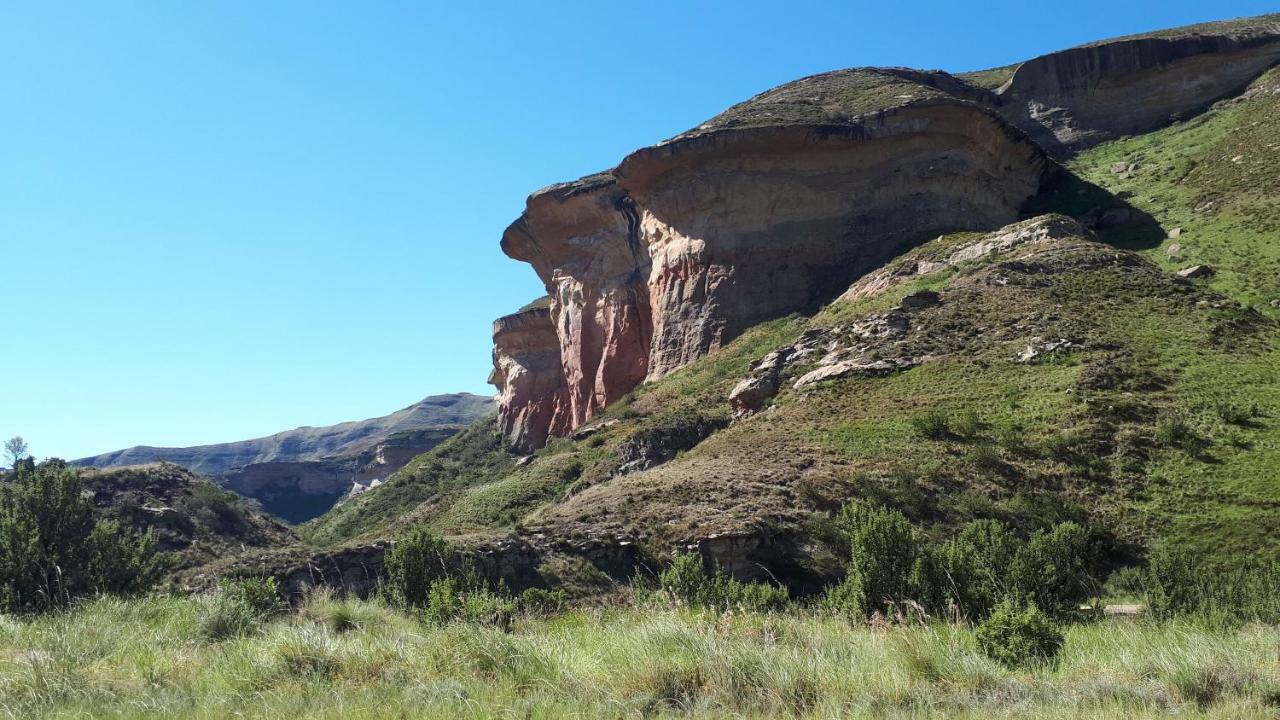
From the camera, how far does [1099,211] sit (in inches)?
1460

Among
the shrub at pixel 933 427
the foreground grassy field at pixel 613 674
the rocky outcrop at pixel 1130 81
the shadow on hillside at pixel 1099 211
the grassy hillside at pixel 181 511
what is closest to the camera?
the foreground grassy field at pixel 613 674

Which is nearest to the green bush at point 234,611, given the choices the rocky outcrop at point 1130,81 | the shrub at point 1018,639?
the shrub at point 1018,639

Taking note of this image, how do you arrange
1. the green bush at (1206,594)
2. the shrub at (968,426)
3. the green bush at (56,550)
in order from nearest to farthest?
the green bush at (56,550) → the green bush at (1206,594) → the shrub at (968,426)

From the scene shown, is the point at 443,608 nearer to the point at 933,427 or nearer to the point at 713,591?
the point at 713,591

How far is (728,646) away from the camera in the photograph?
5.96 meters

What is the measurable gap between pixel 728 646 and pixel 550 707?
1.53m

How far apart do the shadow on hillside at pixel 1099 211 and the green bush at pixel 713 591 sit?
93.3 ft

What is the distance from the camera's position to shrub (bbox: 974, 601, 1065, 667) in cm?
622

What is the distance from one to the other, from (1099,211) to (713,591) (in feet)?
113

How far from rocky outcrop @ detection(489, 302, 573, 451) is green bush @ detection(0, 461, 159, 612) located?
137ft

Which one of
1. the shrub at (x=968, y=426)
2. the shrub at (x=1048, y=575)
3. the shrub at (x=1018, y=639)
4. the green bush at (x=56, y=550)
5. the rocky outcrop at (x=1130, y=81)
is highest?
the rocky outcrop at (x=1130, y=81)

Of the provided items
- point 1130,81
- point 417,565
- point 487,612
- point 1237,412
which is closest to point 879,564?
point 487,612

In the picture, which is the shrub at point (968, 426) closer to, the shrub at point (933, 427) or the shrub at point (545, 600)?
the shrub at point (933, 427)

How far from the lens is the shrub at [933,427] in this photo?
19.2 m
